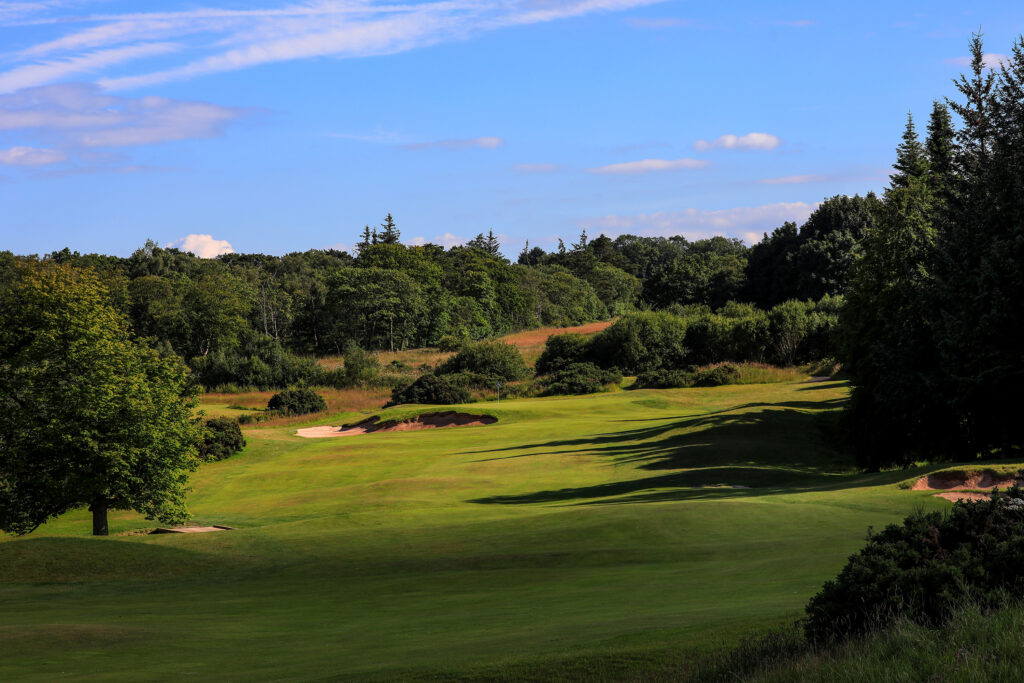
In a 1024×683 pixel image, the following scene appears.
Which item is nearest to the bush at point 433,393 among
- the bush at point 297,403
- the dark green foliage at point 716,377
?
the bush at point 297,403

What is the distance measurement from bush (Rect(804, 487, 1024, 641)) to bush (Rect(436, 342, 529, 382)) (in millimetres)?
65659

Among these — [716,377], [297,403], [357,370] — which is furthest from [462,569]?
[357,370]

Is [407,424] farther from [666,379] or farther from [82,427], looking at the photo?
[82,427]

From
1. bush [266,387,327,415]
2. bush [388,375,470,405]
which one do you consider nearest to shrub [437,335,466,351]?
bush [388,375,470,405]

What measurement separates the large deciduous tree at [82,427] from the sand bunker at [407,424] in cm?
2442

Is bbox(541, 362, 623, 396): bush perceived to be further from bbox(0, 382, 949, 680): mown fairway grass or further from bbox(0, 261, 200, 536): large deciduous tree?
bbox(0, 261, 200, 536): large deciduous tree

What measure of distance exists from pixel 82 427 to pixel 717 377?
4927cm

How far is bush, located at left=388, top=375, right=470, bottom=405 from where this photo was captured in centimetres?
6638

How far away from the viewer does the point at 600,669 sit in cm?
896

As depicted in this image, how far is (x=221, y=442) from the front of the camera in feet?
156

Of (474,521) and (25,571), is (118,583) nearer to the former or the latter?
(25,571)

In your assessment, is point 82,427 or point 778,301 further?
point 778,301

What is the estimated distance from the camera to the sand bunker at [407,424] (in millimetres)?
56562

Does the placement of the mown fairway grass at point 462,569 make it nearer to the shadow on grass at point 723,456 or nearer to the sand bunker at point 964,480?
the shadow on grass at point 723,456
